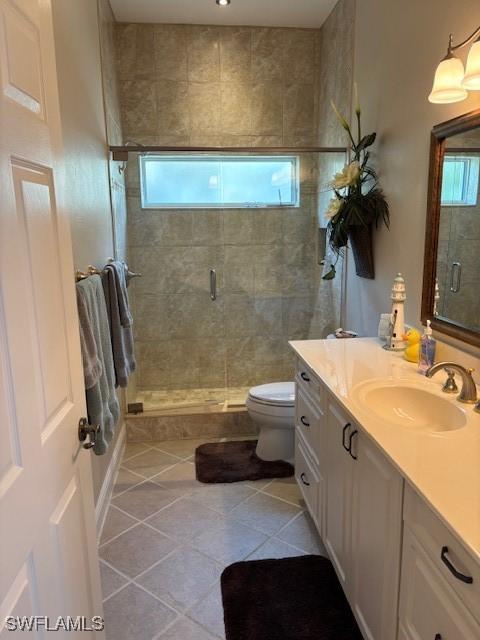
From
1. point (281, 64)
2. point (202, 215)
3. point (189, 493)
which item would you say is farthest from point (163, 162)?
point (189, 493)

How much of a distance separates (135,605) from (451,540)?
1.45 metres

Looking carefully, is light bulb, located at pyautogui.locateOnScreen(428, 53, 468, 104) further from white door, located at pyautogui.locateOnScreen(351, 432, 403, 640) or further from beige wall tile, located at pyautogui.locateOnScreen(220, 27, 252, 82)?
beige wall tile, located at pyautogui.locateOnScreen(220, 27, 252, 82)

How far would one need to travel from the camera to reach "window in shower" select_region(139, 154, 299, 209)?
12.1ft

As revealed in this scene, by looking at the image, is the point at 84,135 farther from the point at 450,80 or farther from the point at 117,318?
the point at 450,80

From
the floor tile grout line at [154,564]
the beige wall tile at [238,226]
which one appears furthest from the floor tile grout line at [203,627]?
the beige wall tile at [238,226]

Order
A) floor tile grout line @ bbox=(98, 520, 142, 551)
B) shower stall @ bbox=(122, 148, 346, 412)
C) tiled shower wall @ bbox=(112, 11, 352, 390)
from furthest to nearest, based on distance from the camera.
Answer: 1. shower stall @ bbox=(122, 148, 346, 412)
2. tiled shower wall @ bbox=(112, 11, 352, 390)
3. floor tile grout line @ bbox=(98, 520, 142, 551)

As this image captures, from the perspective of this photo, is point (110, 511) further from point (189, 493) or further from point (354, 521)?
point (354, 521)

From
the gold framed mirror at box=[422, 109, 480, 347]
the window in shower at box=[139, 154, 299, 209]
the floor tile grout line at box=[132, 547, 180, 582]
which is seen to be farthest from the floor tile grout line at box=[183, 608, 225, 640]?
the window in shower at box=[139, 154, 299, 209]

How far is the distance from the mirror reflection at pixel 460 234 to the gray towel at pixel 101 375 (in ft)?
4.82

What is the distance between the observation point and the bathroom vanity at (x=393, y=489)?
100 centimetres

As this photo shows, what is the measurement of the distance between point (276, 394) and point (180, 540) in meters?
1.05

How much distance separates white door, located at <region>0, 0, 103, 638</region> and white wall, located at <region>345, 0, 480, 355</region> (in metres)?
1.51

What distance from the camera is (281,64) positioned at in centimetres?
357

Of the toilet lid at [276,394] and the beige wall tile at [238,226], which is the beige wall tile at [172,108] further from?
the toilet lid at [276,394]
